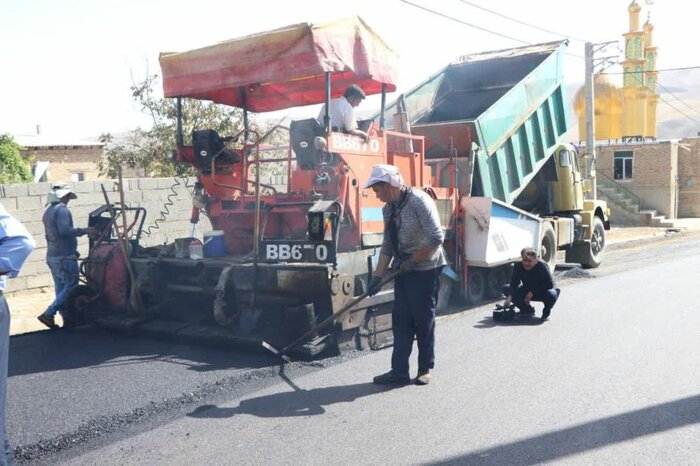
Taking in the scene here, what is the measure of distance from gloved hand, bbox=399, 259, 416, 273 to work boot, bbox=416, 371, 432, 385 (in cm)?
77

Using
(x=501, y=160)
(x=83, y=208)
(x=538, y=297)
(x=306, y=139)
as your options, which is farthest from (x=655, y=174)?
(x=306, y=139)

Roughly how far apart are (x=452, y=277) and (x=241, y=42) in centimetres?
354

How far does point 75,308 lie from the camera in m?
7.34

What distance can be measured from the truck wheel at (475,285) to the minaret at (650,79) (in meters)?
28.6

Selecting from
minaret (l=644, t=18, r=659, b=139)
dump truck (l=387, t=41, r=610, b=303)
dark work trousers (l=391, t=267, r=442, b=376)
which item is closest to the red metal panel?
dump truck (l=387, t=41, r=610, b=303)

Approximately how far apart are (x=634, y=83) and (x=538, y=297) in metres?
30.1

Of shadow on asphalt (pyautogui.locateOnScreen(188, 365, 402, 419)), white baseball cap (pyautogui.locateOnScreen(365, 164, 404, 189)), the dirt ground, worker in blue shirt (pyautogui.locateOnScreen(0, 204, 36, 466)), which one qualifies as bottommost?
the dirt ground

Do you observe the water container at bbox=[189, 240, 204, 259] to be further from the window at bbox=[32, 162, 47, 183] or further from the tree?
the window at bbox=[32, 162, 47, 183]

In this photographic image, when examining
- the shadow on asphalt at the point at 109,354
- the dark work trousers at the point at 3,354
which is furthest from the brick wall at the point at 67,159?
the dark work trousers at the point at 3,354

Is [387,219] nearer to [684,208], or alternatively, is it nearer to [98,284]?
[98,284]

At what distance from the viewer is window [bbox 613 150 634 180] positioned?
91.8 feet

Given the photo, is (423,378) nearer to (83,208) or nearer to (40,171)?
(83,208)

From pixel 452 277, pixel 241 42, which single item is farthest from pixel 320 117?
pixel 452 277

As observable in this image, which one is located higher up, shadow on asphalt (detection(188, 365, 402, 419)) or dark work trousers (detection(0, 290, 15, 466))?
dark work trousers (detection(0, 290, 15, 466))
